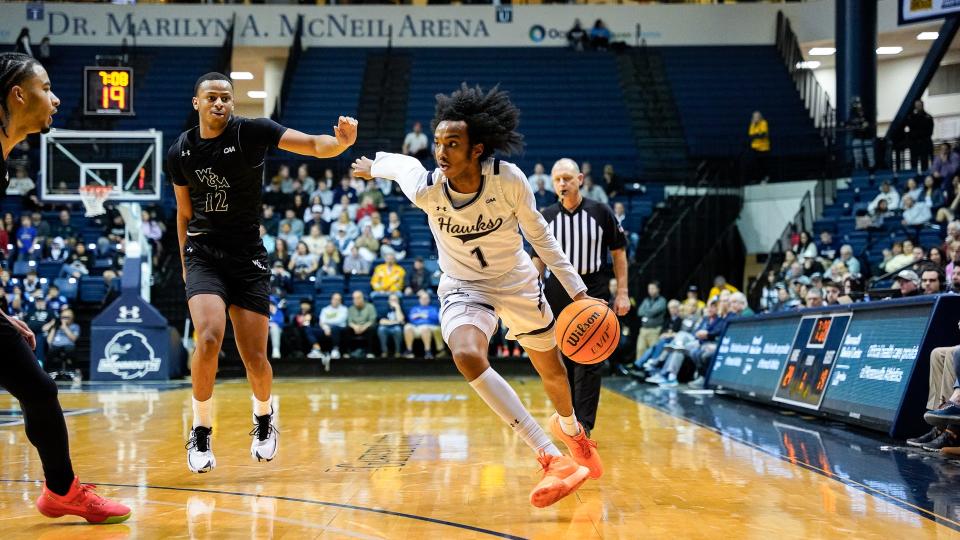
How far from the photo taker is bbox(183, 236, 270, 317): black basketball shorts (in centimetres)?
533

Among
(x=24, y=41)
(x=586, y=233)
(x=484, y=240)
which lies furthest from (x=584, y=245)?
(x=24, y=41)

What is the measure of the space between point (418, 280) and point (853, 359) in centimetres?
1039

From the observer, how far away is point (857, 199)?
1847 centimetres

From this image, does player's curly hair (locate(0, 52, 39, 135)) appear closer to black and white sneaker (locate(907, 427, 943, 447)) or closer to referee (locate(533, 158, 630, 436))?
referee (locate(533, 158, 630, 436))

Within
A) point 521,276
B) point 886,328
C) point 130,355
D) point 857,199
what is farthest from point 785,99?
point 521,276

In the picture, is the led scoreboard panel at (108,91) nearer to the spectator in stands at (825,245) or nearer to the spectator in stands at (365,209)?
the spectator in stands at (365,209)

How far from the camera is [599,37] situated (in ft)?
88.5

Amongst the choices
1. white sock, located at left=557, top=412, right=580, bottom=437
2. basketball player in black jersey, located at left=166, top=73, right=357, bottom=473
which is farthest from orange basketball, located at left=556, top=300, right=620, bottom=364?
basketball player in black jersey, located at left=166, top=73, right=357, bottom=473

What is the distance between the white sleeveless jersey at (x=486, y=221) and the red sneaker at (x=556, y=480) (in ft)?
2.94

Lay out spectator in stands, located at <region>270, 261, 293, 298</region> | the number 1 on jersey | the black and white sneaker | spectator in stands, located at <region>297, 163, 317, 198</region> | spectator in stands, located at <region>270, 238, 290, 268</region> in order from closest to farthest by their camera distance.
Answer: the number 1 on jersey
the black and white sneaker
spectator in stands, located at <region>270, 261, 293, 298</region>
spectator in stands, located at <region>270, 238, 290, 268</region>
spectator in stands, located at <region>297, 163, 317, 198</region>

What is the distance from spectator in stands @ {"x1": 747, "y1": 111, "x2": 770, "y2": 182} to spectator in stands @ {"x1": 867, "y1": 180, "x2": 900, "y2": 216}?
13.6 feet

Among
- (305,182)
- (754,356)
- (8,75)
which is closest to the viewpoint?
(8,75)

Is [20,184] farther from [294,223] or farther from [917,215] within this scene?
[917,215]

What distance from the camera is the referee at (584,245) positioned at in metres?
6.51
